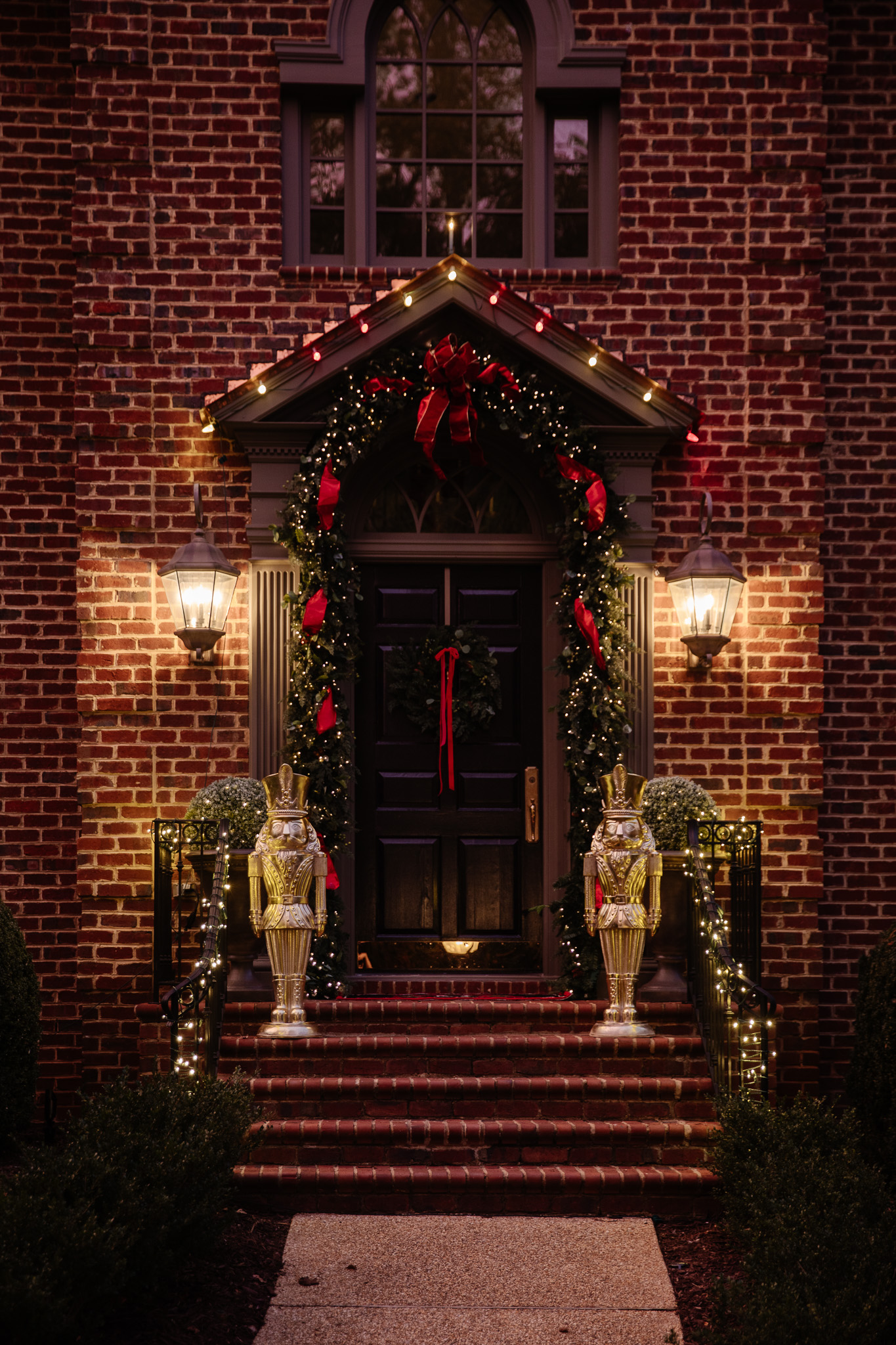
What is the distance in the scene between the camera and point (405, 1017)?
6453 mm

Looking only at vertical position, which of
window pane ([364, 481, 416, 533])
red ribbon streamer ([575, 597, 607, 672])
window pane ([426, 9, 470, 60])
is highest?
window pane ([426, 9, 470, 60])

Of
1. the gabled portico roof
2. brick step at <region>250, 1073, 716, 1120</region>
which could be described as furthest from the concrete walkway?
the gabled portico roof

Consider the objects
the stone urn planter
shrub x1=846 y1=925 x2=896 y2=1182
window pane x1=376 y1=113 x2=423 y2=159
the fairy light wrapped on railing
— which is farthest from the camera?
window pane x1=376 y1=113 x2=423 y2=159

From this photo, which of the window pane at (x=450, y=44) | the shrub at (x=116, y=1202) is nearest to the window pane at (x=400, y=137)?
the window pane at (x=450, y=44)

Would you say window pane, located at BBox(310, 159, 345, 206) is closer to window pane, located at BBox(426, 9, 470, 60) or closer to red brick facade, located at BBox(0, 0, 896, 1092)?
red brick facade, located at BBox(0, 0, 896, 1092)

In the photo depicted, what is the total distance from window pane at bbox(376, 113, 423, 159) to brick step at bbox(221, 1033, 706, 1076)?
5.22 meters

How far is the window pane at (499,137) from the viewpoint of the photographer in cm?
782

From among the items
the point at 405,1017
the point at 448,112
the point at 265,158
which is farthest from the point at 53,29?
the point at 405,1017

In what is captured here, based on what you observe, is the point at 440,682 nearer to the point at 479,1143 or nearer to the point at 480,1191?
the point at 479,1143

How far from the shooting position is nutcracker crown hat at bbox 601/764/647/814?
6.29 metres

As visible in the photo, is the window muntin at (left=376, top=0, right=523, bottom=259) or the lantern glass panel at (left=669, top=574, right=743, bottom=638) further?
the window muntin at (left=376, top=0, right=523, bottom=259)

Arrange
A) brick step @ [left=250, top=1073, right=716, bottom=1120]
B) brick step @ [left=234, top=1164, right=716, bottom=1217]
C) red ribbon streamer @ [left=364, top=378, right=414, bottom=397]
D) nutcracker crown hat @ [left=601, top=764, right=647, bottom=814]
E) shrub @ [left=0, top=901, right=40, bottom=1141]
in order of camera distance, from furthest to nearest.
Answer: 1. red ribbon streamer @ [left=364, top=378, right=414, bottom=397]
2. nutcracker crown hat @ [left=601, top=764, right=647, bottom=814]
3. shrub @ [left=0, top=901, right=40, bottom=1141]
4. brick step @ [left=250, top=1073, right=716, bottom=1120]
5. brick step @ [left=234, top=1164, right=716, bottom=1217]

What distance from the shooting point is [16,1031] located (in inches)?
Result: 246

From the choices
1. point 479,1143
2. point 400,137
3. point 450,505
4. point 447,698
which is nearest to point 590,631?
point 447,698
